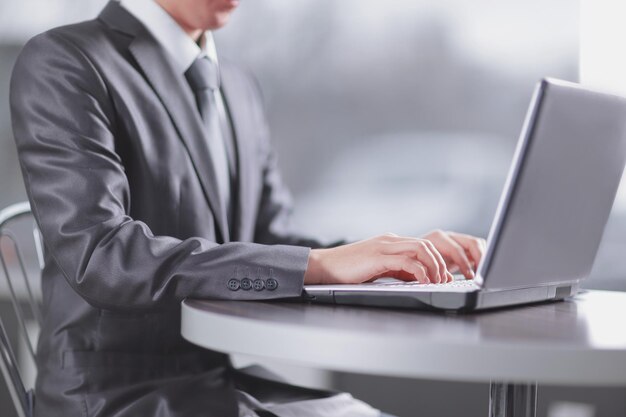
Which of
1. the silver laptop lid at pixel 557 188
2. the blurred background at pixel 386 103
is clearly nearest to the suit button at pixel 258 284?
the silver laptop lid at pixel 557 188

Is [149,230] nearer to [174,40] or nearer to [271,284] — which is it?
[271,284]

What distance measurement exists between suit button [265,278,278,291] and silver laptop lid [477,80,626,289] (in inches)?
10.9

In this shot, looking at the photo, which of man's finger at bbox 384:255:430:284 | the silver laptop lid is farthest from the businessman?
the silver laptop lid

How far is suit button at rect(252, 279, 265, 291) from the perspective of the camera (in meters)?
1.08

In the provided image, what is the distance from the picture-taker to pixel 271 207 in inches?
71.2

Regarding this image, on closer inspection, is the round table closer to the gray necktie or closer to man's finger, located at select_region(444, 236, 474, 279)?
man's finger, located at select_region(444, 236, 474, 279)

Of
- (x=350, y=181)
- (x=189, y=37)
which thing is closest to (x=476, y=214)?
(x=350, y=181)

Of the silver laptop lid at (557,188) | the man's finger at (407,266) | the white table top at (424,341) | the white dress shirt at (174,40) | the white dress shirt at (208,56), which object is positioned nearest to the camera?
the white table top at (424,341)

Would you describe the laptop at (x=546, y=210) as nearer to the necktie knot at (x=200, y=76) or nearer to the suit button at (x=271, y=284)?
the suit button at (x=271, y=284)

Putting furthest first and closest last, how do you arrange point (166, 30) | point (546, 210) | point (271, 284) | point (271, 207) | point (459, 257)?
point (271, 207), point (166, 30), point (459, 257), point (271, 284), point (546, 210)

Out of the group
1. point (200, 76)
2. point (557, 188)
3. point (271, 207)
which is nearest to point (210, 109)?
point (200, 76)

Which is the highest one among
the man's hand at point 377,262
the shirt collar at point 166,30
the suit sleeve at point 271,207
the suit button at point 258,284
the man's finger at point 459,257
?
the shirt collar at point 166,30

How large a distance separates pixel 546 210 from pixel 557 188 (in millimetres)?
32

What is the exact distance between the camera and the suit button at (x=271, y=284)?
3.56ft
